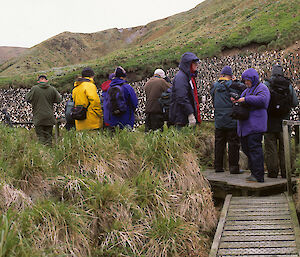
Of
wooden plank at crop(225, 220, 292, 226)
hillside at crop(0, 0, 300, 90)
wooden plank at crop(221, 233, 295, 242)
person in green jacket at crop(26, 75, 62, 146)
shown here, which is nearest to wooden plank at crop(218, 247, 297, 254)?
wooden plank at crop(221, 233, 295, 242)

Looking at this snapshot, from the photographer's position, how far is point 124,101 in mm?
7785

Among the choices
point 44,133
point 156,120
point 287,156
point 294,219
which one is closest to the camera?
point 294,219

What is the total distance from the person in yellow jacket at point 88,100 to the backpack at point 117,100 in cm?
31

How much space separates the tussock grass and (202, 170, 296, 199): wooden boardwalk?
460 mm

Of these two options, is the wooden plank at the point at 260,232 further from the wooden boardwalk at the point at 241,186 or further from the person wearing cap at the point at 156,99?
the person wearing cap at the point at 156,99

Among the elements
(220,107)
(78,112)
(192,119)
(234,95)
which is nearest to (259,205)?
(192,119)

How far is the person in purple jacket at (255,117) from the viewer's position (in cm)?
705

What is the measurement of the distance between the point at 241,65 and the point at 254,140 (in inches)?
807

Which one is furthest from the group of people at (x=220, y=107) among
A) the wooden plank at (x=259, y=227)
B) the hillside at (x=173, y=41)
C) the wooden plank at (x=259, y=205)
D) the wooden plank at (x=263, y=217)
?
the hillside at (x=173, y=41)

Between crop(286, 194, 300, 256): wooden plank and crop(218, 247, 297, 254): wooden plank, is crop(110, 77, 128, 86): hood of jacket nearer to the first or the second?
crop(286, 194, 300, 256): wooden plank

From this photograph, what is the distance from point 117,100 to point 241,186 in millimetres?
2644

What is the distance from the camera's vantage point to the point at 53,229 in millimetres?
4922

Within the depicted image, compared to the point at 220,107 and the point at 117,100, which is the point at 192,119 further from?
the point at 117,100

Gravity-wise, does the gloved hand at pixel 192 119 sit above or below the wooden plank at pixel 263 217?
above
